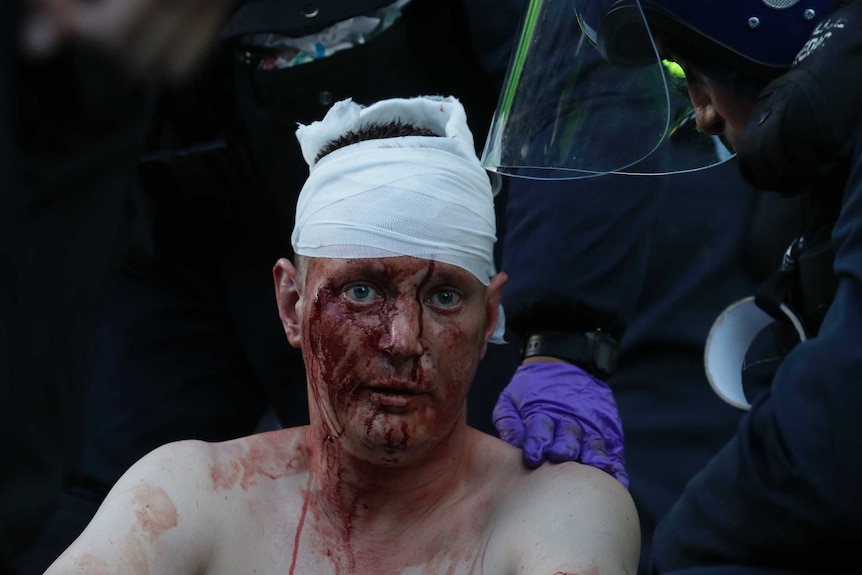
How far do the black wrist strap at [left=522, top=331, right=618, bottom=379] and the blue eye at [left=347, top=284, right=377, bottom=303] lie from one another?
0.92m

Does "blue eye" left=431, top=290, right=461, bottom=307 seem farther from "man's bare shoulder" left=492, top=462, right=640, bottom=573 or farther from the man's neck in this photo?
"man's bare shoulder" left=492, top=462, right=640, bottom=573

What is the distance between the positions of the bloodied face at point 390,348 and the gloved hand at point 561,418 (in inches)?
12.1

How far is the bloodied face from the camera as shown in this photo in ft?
9.23

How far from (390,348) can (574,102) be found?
0.90 metres

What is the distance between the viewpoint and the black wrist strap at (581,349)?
367 centimetres

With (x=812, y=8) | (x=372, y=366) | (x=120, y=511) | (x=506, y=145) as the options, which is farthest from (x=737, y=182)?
(x=120, y=511)

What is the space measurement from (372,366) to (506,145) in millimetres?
766

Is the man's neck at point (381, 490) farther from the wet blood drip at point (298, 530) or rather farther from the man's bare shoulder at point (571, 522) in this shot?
the man's bare shoulder at point (571, 522)

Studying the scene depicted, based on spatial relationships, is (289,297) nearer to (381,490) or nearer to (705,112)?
(381,490)

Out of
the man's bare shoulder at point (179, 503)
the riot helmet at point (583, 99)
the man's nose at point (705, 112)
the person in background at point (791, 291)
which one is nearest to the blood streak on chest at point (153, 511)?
the man's bare shoulder at point (179, 503)

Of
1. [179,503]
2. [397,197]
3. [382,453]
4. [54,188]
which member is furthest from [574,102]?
[54,188]

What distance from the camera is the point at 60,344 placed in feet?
Result: 13.4

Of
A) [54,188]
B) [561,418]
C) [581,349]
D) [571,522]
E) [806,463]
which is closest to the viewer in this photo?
[806,463]

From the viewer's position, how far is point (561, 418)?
333cm
